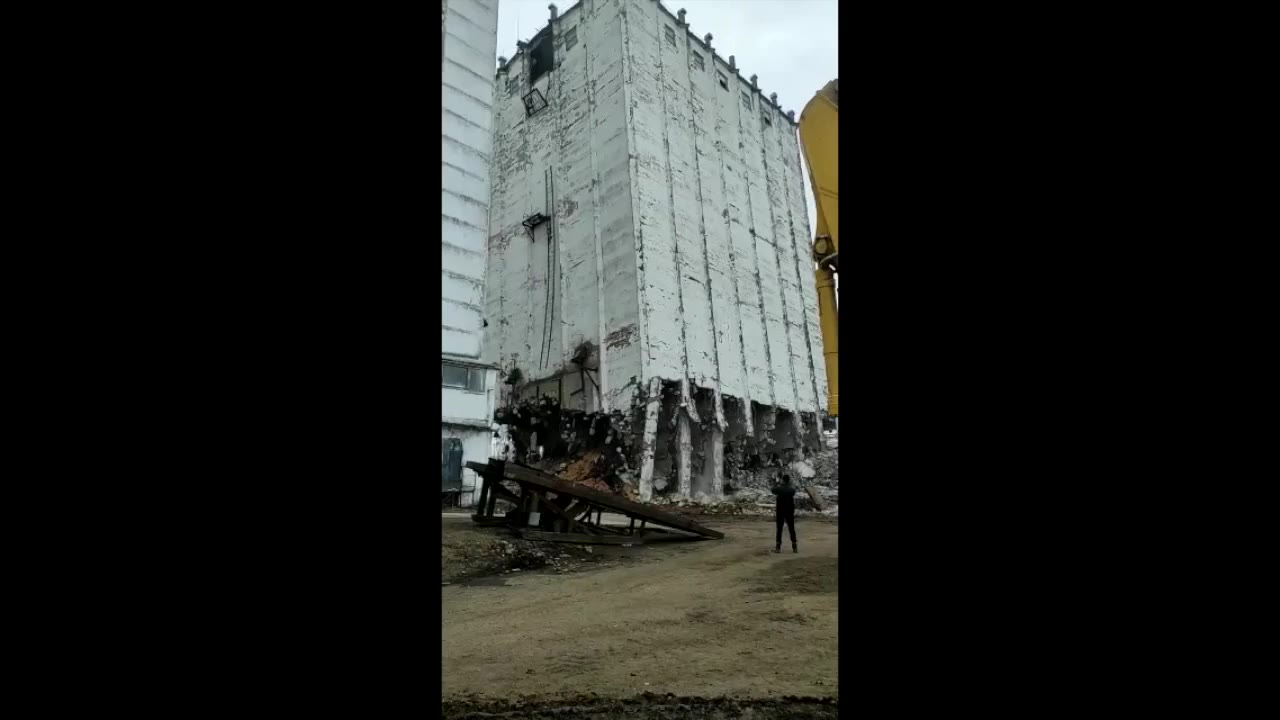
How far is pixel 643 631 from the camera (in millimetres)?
5922

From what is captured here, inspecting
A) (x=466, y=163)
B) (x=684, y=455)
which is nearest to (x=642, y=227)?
(x=466, y=163)

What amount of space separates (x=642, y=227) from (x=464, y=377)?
7997 millimetres

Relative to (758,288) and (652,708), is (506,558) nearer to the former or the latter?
(652,708)

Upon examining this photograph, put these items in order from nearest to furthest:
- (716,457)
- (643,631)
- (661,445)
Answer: (643,631) < (661,445) < (716,457)

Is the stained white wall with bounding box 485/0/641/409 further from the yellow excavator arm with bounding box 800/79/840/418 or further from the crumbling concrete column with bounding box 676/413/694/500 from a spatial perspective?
the yellow excavator arm with bounding box 800/79/840/418

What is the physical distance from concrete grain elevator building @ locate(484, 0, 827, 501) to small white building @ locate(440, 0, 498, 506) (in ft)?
12.9

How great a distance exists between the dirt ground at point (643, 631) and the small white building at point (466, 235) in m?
10.2

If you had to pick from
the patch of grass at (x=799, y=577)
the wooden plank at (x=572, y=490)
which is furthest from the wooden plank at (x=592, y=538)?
the patch of grass at (x=799, y=577)

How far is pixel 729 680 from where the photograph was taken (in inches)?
174
